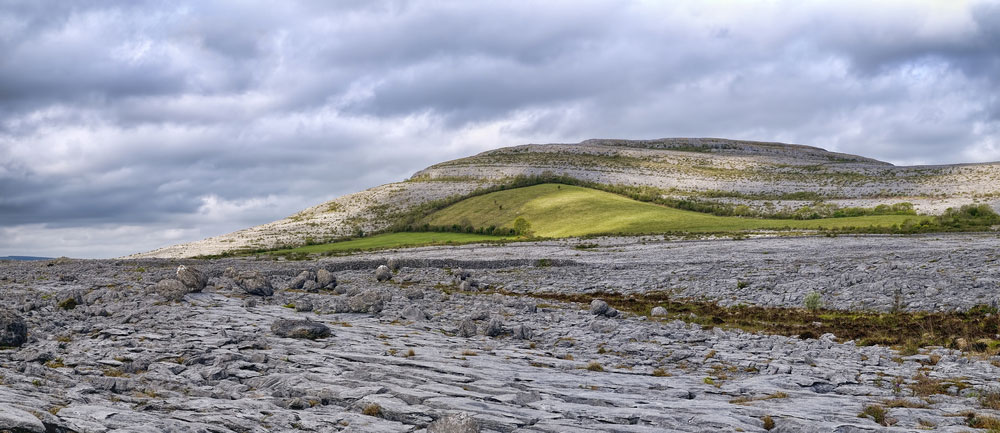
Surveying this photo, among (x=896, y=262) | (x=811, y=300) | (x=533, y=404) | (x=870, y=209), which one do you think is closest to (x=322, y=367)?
(x=533, y=404)

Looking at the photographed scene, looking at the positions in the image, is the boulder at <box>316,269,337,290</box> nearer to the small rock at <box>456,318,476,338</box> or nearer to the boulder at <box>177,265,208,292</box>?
the boulder at <box>177,265,208,292</box>

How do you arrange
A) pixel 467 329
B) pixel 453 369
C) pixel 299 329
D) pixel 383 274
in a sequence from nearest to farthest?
pixel 453 369
pixel 299 329
pixel 467 329
pixel 383 274

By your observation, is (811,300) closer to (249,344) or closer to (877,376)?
(877,376)

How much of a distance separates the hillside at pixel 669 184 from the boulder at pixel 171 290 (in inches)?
3547

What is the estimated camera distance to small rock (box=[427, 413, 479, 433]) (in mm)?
10984

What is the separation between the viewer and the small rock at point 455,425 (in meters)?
11.0

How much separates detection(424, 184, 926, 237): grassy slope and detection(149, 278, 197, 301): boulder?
73694 mm

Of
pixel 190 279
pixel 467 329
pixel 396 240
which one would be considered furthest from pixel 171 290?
pixel 396 240

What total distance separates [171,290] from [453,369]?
14126mm

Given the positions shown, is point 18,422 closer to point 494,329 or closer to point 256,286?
point 494,329

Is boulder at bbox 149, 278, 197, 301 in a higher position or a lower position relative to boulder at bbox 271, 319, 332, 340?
higher

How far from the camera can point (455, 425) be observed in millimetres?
11047

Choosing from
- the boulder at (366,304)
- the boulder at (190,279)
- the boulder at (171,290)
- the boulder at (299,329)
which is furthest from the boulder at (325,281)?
the boulder at (299,329)

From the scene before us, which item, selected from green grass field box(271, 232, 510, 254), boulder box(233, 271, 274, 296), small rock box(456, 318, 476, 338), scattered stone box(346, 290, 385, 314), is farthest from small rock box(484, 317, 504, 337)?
green grass field box(271, 232, 510, 254)
